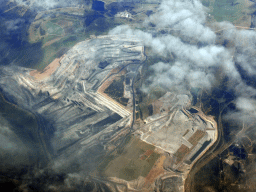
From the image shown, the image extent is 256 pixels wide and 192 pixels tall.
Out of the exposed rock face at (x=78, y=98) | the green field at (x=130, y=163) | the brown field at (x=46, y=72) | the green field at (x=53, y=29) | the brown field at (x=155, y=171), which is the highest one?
the green field at (x=53, y=29)

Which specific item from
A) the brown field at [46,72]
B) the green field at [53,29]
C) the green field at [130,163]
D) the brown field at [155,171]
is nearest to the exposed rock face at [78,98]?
the brown field at [46,72]

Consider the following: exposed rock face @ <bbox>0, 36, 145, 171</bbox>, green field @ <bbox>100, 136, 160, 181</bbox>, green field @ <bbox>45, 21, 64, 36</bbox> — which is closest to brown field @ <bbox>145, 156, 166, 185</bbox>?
green field @ <bbox>100, 136, 160, 181</bbox>

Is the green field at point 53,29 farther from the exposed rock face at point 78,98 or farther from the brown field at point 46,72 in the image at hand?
the brown field at point 46,72

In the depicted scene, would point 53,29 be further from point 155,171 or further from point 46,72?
point 155,171

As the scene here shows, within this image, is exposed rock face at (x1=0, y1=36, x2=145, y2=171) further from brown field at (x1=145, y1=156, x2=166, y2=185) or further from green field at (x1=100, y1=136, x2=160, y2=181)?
brown field at (x1=145, y1=156, x2=166, y2=185)

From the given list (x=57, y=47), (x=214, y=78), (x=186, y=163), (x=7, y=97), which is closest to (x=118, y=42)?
(x=57, y=47)

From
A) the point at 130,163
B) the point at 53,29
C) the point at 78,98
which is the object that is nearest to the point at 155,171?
the point at 130,163

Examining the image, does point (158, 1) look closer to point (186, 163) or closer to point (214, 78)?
point (214, 78)
